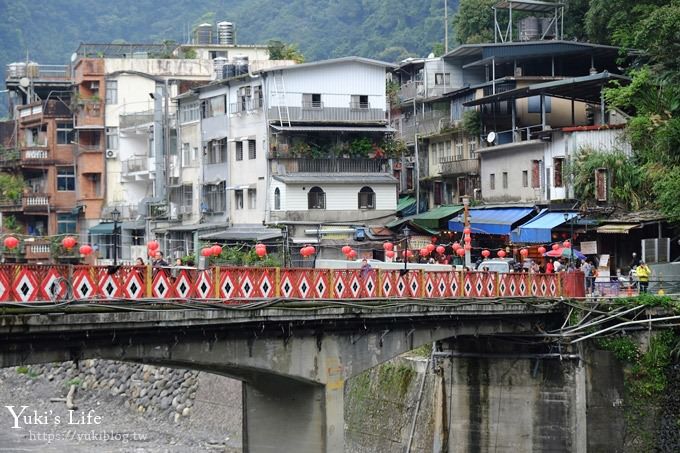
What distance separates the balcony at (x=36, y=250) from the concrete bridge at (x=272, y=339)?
50588 mm

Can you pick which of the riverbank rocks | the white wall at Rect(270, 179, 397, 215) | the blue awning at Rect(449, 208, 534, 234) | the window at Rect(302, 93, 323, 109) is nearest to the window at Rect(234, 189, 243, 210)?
the white wall at Rect(270, 179, 397, 215)

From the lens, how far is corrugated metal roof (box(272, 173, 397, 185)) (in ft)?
259

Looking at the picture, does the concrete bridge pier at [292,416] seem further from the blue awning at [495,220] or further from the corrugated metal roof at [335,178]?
the corrugated metal roof at [335,178]

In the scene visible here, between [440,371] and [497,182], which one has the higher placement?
[497,182]

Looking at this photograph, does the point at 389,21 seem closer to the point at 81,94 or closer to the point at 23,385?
the point at 81,94

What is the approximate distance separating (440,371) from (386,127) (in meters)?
30.3

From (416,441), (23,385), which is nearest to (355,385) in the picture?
(416,441)

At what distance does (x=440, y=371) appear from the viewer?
53.8 meters

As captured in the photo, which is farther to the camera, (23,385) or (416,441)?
(23,385)

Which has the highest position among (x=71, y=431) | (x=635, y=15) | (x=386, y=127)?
(x=635, y=15)

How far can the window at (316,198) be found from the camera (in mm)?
80000

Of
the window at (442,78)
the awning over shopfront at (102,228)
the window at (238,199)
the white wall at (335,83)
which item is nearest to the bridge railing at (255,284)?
the white wall at (335,83)

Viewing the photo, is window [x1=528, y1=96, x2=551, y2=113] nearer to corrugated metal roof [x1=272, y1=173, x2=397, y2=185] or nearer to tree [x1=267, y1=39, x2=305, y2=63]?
corrugated metal roof [x1=272, y1=173, x2=397, y2=185]

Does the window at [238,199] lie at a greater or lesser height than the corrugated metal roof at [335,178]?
lesser
